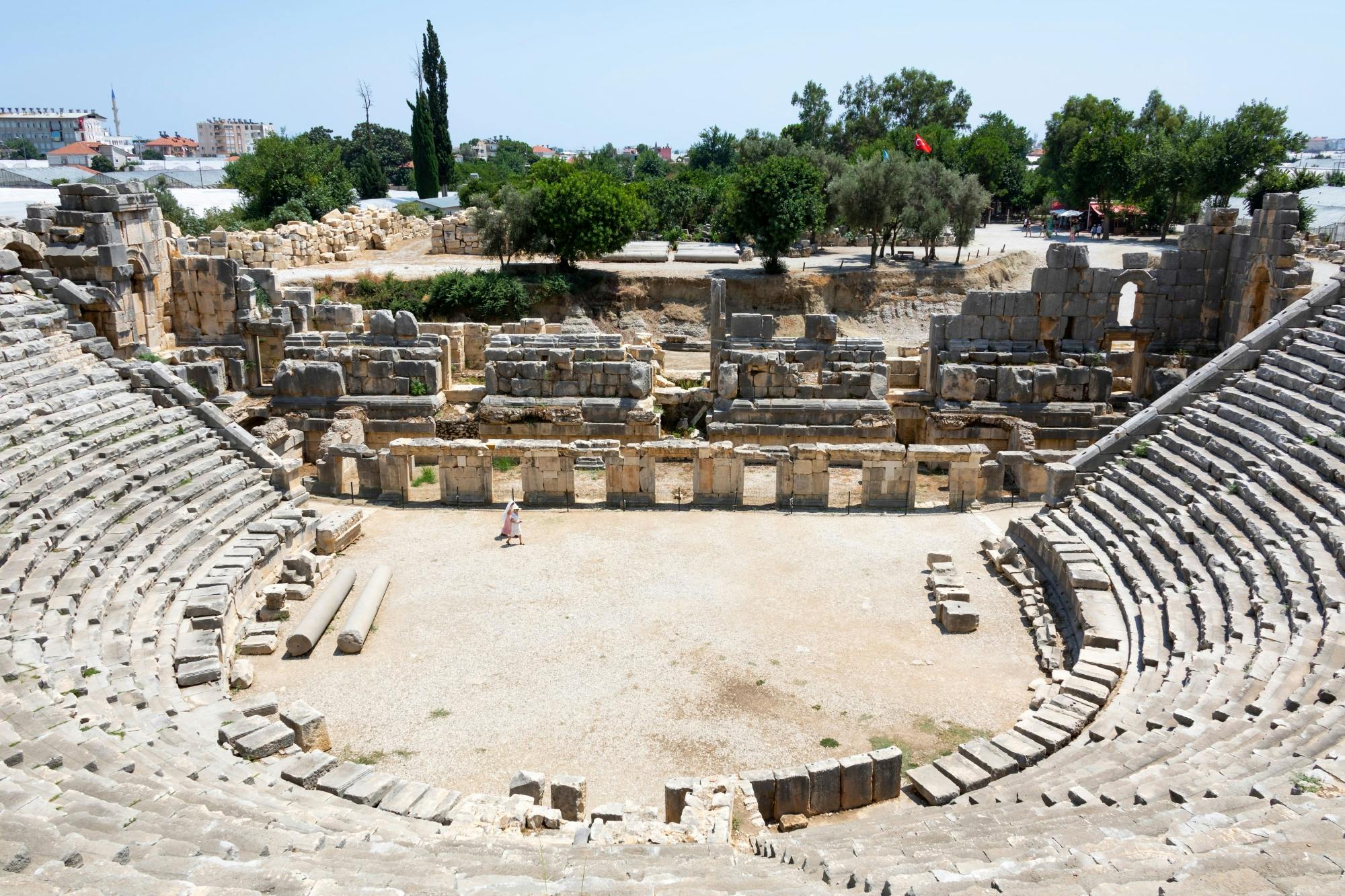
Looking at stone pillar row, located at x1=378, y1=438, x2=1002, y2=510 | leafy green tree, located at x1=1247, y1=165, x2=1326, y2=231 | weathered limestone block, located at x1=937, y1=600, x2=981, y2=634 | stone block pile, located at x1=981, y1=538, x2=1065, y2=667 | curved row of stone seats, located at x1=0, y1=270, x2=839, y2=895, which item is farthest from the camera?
leafy green tree, located at x1=1247, y1=165, x2=1326, y2=231

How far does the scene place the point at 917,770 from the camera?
1036 cm

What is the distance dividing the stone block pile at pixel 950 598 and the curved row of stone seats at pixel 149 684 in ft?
21.6

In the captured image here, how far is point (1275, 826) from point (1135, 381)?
1734cm

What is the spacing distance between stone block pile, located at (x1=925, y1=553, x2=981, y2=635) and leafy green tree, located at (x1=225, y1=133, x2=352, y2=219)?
38155mm

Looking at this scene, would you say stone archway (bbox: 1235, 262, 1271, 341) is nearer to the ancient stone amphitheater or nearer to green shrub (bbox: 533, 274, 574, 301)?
the ancient stone amphitheater

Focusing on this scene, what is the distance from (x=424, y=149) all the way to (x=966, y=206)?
30935 millimetres

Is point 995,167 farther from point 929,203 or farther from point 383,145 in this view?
point 383,145

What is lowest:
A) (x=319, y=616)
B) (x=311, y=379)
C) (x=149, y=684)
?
(x=319, y=616)

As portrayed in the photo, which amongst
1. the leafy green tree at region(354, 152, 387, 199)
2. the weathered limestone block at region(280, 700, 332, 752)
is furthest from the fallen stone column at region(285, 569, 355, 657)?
the leafy green tree at region(354, 152, 387, 199)

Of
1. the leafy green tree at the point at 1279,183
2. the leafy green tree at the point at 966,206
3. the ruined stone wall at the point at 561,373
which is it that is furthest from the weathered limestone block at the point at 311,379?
the leafy green tree at the point at 1279,183

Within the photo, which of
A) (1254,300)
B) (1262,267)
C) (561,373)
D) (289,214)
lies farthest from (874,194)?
(561,373)

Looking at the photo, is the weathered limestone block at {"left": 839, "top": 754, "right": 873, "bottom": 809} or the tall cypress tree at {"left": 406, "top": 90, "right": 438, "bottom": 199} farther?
the tall cypress tree at {"left": 406, "top": 90, "right": 438, "bottom": 199}

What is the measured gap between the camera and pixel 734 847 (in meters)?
8.80

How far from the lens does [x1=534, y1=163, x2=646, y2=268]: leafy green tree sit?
38.5m
